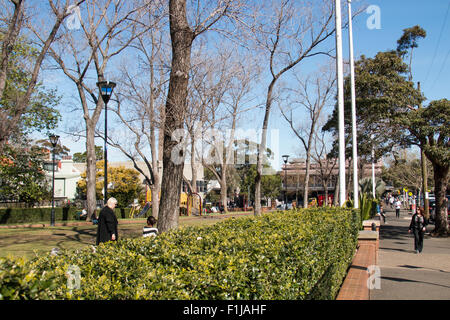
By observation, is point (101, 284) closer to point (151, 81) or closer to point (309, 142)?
point (151, 81)

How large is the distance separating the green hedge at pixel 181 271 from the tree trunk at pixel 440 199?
1777 cm

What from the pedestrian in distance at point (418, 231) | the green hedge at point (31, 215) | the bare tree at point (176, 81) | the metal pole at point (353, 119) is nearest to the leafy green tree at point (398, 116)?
the metal pole at point (353, 119)

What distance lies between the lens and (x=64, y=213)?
31062 mm

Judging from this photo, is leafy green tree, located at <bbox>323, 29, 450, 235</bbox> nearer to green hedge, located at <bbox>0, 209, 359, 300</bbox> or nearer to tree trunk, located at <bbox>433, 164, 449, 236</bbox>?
tree trunk, located at <bbox>433, 164, 449, 236</bbox>

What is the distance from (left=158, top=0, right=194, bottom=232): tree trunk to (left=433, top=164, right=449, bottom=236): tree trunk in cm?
1612

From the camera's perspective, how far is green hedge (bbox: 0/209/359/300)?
2609 mm

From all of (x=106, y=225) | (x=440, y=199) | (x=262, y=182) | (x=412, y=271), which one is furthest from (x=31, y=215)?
(x=262, y=182)

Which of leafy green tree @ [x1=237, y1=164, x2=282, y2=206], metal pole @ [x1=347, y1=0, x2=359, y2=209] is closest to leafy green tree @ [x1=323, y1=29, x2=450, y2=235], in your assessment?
metal pole @ [x1=347, y1=0, x2=359, y2=209]

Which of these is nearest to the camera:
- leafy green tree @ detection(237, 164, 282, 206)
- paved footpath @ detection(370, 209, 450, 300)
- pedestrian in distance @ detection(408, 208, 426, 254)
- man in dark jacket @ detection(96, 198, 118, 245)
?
paved footpath @ detection(370, 209, 450, 300)

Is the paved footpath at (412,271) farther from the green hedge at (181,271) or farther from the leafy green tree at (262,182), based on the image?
the leafy green tree at (262,182)

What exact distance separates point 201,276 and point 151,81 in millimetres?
22003

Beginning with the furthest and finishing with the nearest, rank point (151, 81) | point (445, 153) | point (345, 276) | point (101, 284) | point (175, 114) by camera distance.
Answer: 1. point (151, 81)
2. point (445, 153)
3. point (175, 114)
4. point (345, 276)
5. point (101, 284)

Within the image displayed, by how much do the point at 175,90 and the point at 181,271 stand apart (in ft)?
21.3
